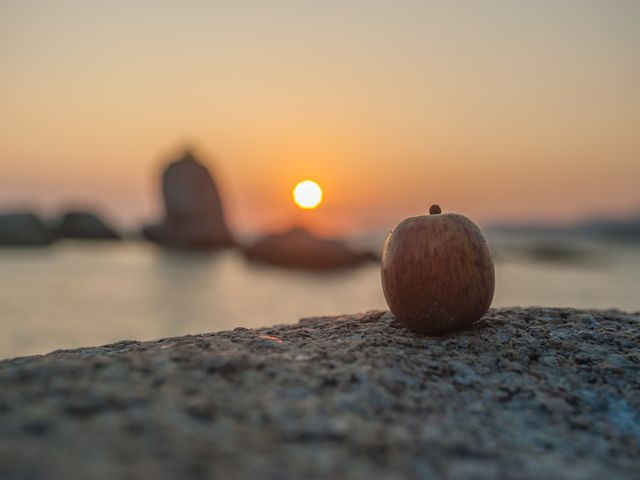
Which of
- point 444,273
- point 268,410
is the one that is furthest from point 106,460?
point 444,273

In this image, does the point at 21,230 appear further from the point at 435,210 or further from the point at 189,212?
the point at 435,210

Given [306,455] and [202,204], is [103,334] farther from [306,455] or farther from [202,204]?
[202,204]

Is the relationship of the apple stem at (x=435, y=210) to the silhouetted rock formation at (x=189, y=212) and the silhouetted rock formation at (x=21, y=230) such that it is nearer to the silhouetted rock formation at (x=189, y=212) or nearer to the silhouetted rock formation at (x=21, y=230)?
the silhouetted rock formation at (x=21, y=230)

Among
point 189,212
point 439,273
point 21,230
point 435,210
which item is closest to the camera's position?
point 439,273

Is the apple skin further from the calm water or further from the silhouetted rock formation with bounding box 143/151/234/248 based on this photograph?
the silhouetted rock formation with bounding box 143/151/234/248

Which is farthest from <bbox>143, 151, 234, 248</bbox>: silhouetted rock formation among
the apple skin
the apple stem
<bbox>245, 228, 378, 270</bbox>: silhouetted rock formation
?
the apple skin

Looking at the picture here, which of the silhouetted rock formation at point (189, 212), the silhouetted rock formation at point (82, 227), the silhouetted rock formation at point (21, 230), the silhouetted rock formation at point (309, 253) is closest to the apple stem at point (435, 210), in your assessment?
Answer: the silhouetted rock formation at point (309, 253)

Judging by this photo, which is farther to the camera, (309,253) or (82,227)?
(82,227)

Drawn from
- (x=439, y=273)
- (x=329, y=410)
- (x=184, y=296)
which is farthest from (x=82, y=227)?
(x=329, y=410)
